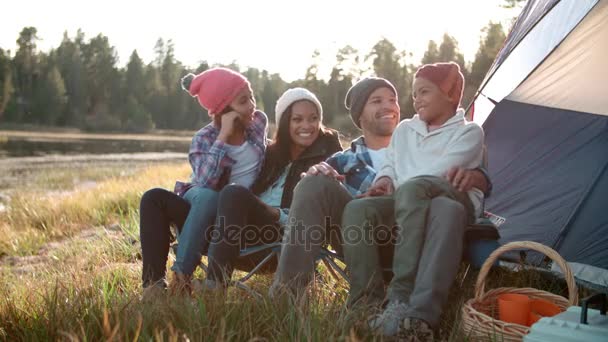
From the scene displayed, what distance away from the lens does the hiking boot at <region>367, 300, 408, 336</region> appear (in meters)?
1.83

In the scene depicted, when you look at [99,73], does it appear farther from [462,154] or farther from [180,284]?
[462,154]

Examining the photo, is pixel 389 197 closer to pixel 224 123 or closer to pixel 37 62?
pixel 224 123

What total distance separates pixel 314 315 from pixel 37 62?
4590cm

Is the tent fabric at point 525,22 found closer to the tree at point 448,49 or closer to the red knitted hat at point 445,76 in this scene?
the red knitted hat at point 445,76

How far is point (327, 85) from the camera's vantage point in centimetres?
2405

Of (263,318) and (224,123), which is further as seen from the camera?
(224,123)

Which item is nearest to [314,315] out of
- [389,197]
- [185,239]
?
[389,197]

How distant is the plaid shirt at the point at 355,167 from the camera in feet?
8.53

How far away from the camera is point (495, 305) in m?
2.12

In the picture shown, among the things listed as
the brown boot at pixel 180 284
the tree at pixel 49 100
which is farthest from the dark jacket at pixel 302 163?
the tree at pixel 49 100

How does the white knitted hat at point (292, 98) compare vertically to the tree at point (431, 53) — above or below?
below

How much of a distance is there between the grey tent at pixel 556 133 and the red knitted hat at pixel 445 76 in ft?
2.78

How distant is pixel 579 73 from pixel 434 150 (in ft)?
3.68

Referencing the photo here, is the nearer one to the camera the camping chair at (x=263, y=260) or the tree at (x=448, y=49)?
the camping chair at (x=263, y=260)
